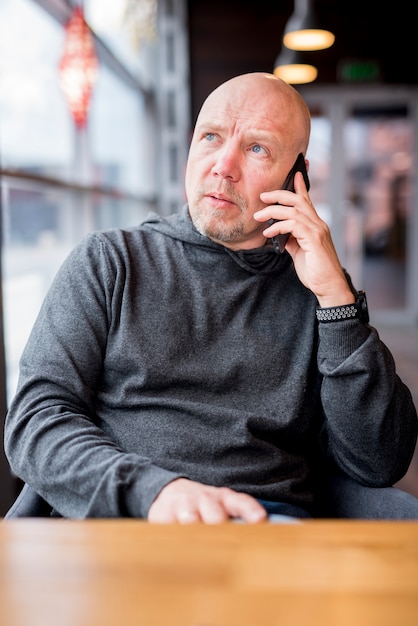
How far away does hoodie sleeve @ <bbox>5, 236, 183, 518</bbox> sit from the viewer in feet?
3.68

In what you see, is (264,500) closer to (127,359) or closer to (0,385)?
(127,359)

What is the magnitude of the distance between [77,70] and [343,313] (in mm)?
2200

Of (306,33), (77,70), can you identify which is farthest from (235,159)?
(306,33)

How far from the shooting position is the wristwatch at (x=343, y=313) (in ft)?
4.72

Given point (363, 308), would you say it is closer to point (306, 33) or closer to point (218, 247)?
point (218, 247)

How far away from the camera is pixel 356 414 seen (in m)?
1.45

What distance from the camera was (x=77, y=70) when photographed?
10.4ft

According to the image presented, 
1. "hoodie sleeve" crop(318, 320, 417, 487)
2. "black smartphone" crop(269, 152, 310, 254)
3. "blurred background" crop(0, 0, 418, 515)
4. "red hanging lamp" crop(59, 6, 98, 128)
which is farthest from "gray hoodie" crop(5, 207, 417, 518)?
"red hanging lamp" crop(59, 6, 98, 128)

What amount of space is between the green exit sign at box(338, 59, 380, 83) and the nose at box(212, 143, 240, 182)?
720cm

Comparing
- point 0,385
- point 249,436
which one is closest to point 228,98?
point 249,436

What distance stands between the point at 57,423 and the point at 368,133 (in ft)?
26.2

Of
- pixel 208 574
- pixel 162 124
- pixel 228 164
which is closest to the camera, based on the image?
pixel 208 574

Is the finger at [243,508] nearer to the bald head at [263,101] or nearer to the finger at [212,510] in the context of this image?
the finger at [212,510]

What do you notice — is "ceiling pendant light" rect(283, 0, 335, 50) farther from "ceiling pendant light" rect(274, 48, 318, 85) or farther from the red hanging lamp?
the red hanging lamp
